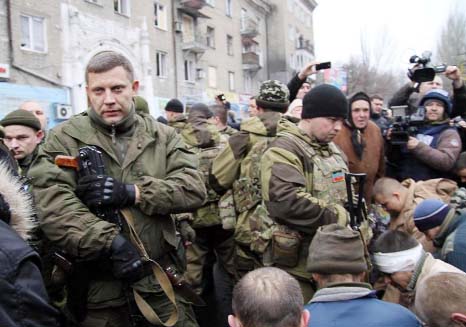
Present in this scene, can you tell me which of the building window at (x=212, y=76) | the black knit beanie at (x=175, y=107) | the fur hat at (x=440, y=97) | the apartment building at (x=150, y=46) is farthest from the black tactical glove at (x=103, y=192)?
the building window at (x=212, y=76)

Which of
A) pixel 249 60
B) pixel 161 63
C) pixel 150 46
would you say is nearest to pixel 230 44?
pixel 249 60

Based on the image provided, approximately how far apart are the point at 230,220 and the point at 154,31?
60.0 feet

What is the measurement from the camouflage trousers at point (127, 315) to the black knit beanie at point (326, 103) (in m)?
1.44

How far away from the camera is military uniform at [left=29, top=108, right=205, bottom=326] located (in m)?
2.06

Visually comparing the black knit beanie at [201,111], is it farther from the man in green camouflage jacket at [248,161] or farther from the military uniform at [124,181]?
the military uniform at [124,181]

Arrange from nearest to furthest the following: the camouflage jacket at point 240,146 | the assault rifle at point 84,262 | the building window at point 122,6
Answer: the assault rifle at point 84,262 → the camouflage jacket at point 240,146 → the building window at point 122,6

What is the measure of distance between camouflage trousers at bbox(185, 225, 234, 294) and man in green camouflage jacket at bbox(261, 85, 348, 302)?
177cm

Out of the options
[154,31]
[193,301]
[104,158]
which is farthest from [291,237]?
[154,31]

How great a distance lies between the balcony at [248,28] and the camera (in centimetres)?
3075

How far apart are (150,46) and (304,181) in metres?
18.6

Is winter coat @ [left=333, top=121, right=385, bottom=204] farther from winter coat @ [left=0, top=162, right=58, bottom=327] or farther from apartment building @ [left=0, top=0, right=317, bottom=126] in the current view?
apartment building @ [left=0, top=0, right=317, bottom=126]

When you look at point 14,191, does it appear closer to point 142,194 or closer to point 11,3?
point 142,194

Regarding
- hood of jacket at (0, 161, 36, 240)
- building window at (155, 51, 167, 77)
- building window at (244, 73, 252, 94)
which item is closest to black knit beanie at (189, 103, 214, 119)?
hood of jacket at (0, 161, 36, 240)

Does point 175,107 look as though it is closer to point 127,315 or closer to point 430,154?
point 430,154
